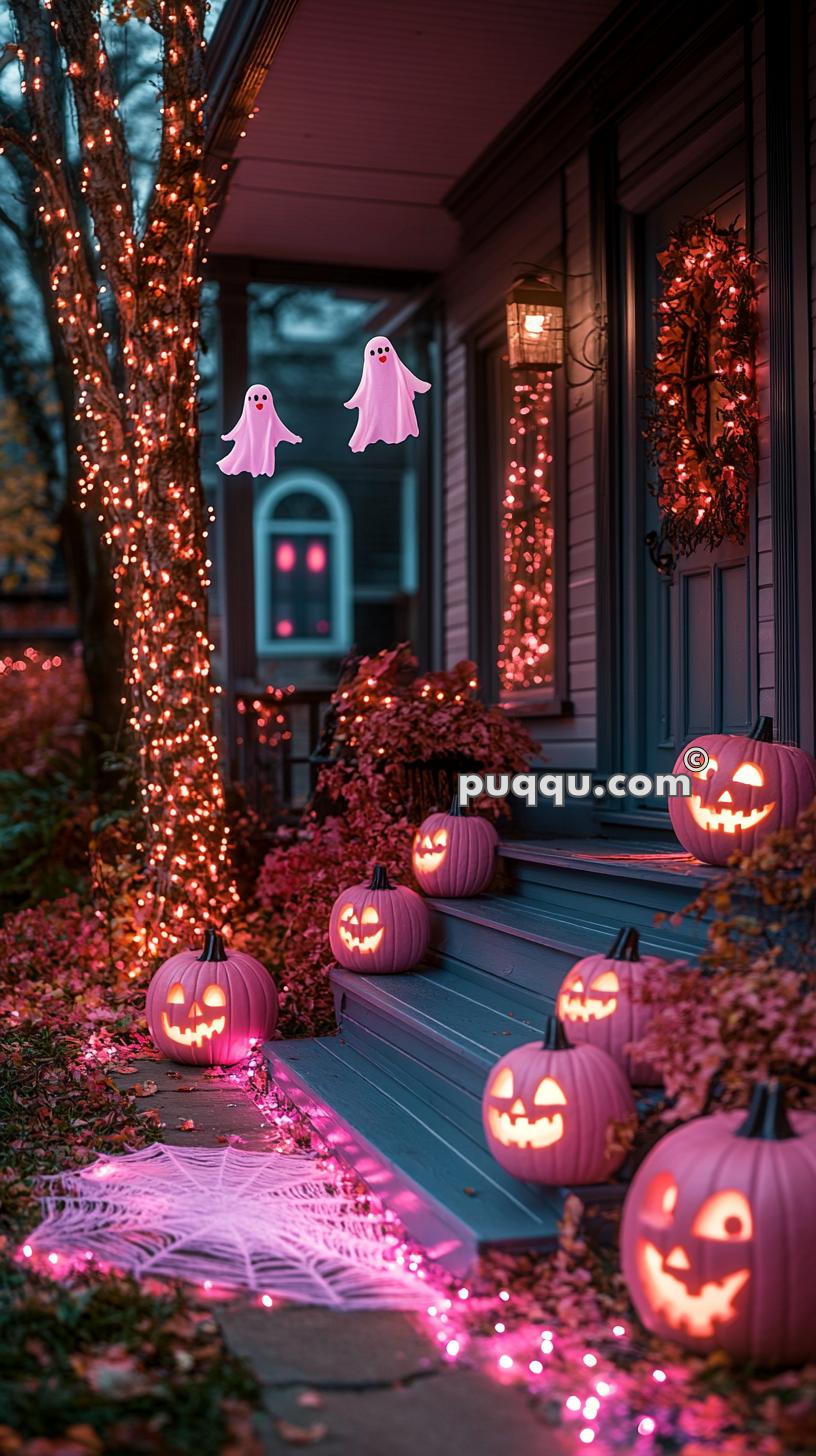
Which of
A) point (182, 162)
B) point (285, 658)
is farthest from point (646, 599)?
point (285, 658)

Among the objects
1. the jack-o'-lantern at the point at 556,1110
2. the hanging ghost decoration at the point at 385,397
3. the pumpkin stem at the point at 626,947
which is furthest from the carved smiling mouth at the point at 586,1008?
the hanging ghost decoration at the point at 385,397

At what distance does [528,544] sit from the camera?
805 cm

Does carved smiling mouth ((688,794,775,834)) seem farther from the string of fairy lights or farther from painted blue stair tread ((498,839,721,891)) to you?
the string of fairy lights

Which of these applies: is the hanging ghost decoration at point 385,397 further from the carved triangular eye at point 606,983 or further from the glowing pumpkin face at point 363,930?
the carved triangular eye at point 606,983

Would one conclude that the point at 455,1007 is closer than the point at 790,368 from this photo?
Yes

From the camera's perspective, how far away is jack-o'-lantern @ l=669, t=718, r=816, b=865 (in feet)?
13.5

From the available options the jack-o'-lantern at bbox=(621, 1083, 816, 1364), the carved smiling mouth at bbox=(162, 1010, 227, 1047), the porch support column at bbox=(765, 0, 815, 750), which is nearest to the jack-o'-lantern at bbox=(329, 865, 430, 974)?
the carved smiling mouth at bbox=(162, 1010, 227, 1047)

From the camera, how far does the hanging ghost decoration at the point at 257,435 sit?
228 inches

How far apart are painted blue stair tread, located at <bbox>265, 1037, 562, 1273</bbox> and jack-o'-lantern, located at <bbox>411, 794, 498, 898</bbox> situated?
0.82 m

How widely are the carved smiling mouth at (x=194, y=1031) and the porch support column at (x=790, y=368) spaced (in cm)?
229

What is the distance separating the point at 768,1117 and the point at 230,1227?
1.47 m

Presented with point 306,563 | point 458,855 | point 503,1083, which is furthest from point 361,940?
point 306,563

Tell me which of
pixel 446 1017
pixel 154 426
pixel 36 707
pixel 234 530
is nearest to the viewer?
pixel 446 1017

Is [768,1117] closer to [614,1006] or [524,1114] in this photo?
[524,1114]
